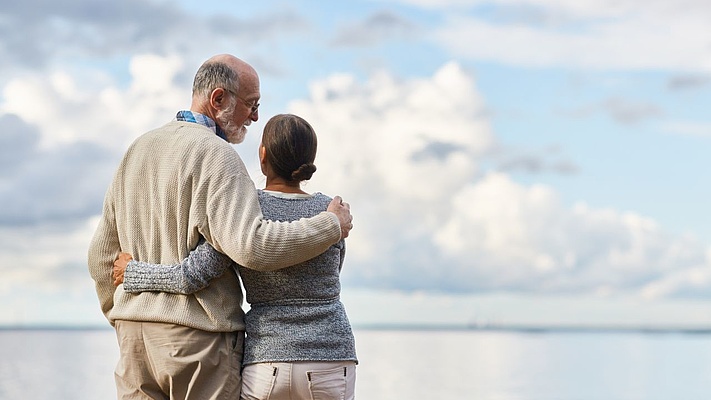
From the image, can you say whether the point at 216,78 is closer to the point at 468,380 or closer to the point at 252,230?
the point at 252,230

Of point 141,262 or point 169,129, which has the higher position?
point 169,129

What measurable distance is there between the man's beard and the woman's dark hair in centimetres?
16

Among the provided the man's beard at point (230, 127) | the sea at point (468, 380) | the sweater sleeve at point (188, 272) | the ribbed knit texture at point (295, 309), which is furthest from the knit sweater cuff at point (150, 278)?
the sea at point (468, 380)

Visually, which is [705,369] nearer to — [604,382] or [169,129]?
[604,382]

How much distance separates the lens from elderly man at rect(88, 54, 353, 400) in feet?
10.9

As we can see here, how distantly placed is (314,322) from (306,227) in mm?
314

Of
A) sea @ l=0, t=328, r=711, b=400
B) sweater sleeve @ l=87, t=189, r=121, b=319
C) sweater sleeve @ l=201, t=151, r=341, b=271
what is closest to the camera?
sweater sleeve @ l=201, t=151, r=341, b=271

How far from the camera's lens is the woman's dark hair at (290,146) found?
11.2 ft

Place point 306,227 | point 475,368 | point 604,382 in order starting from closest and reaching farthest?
point 306,227, point 604,382, point 475,368

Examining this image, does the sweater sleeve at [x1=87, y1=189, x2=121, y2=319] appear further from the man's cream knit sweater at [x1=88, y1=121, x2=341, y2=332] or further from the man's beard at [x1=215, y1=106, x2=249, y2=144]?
the man's beard at [x1=215, y1=106, x2=249, y2=144]

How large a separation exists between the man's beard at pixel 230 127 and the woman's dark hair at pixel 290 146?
0.54 ft

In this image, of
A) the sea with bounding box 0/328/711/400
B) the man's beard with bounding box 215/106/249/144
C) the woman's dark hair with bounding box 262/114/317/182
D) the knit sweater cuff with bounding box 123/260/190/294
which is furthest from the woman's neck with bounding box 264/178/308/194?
the sea with bounding box 0/328/711/400

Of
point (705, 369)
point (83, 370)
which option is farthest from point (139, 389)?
point (705, 369)

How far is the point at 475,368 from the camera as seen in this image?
3072cm
